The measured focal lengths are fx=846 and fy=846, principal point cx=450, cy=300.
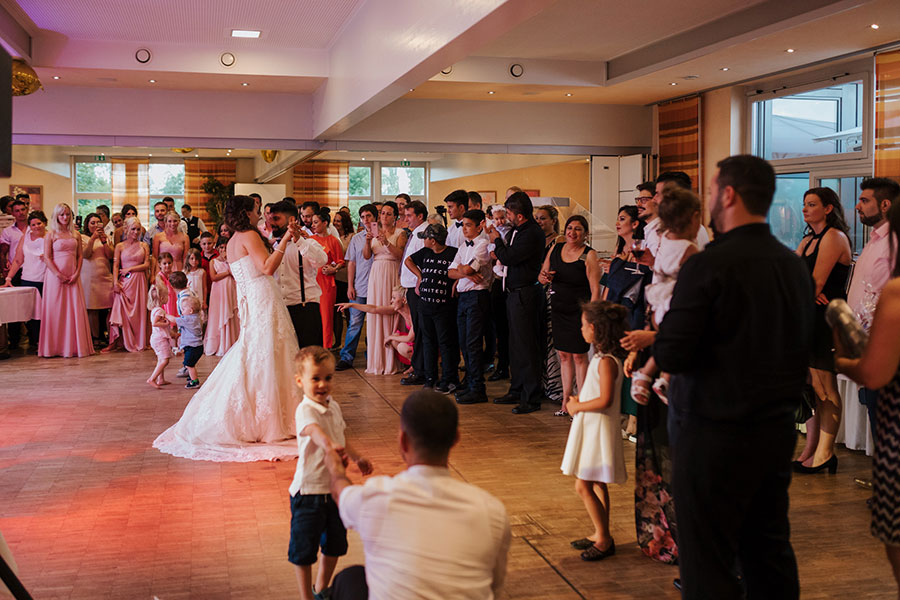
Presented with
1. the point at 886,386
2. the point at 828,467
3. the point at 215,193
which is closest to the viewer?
the point at 886,386

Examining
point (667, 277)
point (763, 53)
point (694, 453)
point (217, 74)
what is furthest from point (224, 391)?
point (763, 53)

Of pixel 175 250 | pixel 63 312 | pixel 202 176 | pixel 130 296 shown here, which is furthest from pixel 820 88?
pixel 202 176

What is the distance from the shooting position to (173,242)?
10.3 metres

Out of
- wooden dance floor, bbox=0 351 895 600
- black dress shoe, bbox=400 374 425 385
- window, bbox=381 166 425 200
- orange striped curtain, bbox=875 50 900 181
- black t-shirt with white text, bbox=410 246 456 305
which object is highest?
window, bbox=381 166 425 200

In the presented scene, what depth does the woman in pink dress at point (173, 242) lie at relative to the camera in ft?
33.5

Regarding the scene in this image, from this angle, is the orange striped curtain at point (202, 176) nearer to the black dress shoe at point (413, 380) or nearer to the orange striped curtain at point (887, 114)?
the black dress shoe at point (413, 380)

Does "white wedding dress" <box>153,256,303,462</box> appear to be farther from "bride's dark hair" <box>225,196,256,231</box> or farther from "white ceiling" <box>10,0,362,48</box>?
"white ceiling" <box>10,0,362,48</box>

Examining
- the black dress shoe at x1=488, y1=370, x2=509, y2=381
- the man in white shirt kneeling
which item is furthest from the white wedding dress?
the man in white shirt kneeling

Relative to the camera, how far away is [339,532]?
2.96 meters

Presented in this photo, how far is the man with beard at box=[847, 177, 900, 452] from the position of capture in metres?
4.50

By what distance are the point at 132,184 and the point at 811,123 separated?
A: 15.3 metres

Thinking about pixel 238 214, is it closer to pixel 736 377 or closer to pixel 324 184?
pixel 736 377

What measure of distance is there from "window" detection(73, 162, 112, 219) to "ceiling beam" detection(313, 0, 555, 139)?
455 inches

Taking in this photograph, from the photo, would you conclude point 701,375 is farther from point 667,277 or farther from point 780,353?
point 667,277
